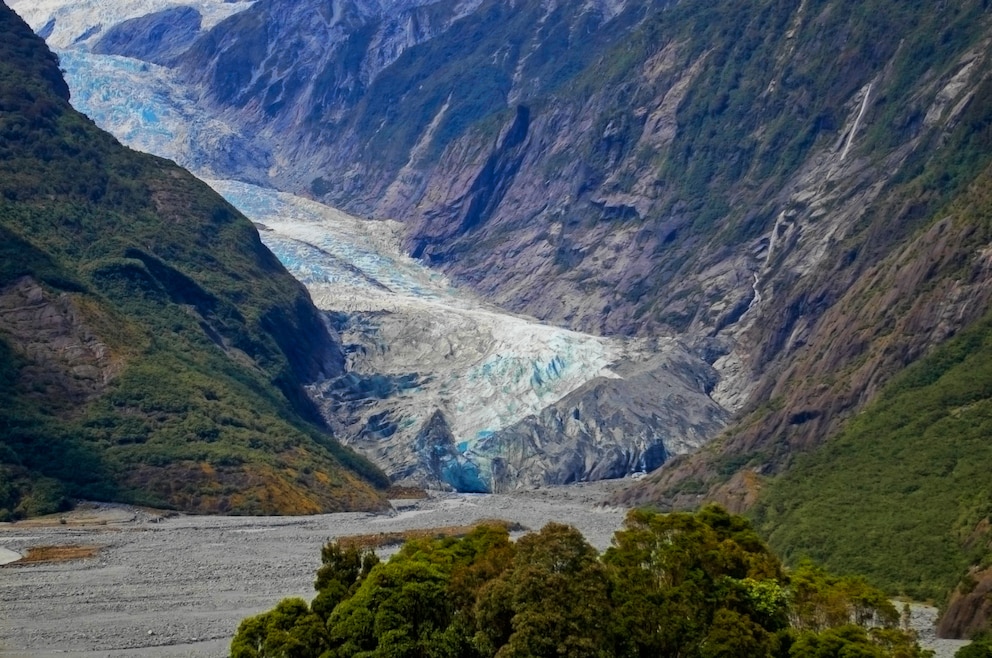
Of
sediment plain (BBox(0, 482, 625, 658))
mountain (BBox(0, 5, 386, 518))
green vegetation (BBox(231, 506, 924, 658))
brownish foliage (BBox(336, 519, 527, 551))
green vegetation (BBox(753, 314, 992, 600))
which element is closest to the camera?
green vegetation (BBox(231, 506, 924, 658))

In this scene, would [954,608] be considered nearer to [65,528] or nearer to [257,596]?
[257,596]

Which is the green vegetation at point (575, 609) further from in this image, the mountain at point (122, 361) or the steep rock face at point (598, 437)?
the steep rock face at point (598, 437)

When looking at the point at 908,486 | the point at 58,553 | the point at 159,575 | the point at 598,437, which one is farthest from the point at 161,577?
the point at 598,437

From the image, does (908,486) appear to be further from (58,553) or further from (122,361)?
(122,361)

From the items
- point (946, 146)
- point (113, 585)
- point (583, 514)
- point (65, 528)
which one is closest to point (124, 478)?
point (65, 528)

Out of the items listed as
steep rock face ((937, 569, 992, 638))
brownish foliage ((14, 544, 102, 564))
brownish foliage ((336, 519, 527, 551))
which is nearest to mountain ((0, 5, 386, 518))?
brownish foliage ((336, 519, 527, 551))

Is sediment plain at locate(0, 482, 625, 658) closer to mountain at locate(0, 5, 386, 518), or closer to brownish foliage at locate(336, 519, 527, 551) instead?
brownish foliage at locate(336, 519, 527, 551)

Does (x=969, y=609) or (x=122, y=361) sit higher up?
(x=122, y=361)

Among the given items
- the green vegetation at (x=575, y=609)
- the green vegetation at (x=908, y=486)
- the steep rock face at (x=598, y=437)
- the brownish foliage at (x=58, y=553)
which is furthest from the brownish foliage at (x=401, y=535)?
the steep rock face at (x=598, y=437)
